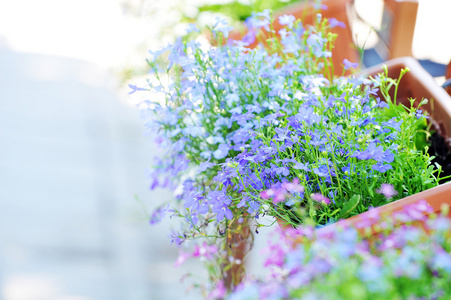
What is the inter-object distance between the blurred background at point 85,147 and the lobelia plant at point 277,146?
0.47 meters

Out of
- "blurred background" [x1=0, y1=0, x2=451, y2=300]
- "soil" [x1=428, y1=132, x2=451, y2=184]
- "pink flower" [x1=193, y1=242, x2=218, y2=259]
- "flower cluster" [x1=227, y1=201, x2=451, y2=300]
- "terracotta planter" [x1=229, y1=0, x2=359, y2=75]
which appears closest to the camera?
"flower cluster" [x1=227, y1=201, x2=451, y2=300]

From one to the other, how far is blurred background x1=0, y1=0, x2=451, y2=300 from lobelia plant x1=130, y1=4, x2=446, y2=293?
0.47 meters

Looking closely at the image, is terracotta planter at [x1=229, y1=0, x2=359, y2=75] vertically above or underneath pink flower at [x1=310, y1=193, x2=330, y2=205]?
above

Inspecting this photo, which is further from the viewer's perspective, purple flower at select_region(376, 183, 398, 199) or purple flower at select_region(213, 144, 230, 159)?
purple flower at select_region(213, 144, 230, 159)

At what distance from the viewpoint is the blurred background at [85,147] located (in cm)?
211

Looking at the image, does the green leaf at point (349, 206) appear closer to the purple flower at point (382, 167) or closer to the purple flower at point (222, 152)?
the purple flower at point (382, 167)

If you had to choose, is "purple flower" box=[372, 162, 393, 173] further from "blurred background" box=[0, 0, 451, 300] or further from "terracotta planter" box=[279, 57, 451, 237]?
"blurred background" box=[0, 0, 451, 300]

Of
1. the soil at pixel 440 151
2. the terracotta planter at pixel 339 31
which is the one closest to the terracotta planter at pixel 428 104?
the soil at pixel 440 151

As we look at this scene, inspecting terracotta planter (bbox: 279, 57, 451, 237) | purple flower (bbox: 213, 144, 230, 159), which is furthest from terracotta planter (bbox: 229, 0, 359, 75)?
purple flower (bbox: 213, 144, 230, 159)

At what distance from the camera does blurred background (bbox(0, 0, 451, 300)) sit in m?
2.11

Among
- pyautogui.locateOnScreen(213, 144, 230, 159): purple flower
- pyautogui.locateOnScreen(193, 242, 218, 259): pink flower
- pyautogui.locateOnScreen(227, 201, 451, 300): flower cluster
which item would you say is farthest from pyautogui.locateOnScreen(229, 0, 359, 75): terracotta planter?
pyautogui.locateOnScreen(227, 201, 451, 300): flower cluster

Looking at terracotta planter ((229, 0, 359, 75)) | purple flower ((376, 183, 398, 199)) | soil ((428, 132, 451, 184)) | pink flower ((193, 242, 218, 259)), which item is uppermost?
terracotta planter ((229, 0, 359, 75))

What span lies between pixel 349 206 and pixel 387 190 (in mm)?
60

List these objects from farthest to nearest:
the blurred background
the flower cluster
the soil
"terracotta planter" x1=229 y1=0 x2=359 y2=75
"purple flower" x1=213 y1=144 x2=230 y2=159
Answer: the blurred background
"terracotta planter" x1=229 y1=0 x2=359 y2=75
the soil
"purple flower" x1=213 y1=144 x2=230 y2=159
the flower cluster
